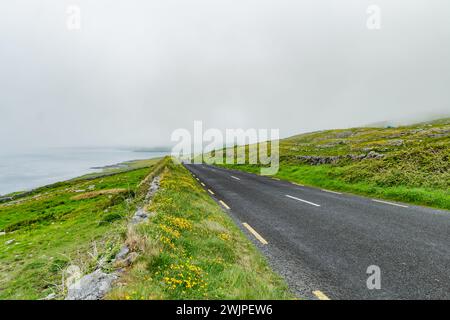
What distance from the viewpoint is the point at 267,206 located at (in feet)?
44.0

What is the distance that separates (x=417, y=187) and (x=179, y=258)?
16233mm

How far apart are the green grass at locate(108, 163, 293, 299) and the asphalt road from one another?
0.68 metres

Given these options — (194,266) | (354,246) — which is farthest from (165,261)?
(354,246)

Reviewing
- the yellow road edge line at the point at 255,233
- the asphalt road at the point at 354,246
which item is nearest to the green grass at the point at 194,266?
the yellow road edge line at the point at 255,233

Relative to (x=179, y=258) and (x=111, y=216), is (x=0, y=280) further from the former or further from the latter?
(x=179, y=258)

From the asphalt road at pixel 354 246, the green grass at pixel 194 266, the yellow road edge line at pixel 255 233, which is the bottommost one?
the yellow road edge line at pixel 255 233

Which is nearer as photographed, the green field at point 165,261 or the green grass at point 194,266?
the green grass at point 194,266

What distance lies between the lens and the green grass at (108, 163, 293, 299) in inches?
175

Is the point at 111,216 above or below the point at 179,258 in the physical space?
below

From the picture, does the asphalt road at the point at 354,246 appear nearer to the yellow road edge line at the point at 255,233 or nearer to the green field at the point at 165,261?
the yellow road edge line at the point at 255,233

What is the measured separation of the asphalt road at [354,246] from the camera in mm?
5226

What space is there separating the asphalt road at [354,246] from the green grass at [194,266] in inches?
26.7

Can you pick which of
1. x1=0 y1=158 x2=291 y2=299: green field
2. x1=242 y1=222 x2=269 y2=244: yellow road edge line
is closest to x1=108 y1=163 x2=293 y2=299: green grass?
x1=0 y1=158 x2=291 y2=299: green field
